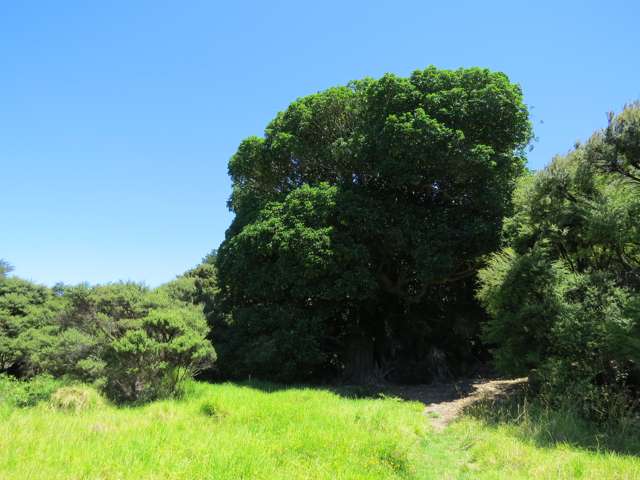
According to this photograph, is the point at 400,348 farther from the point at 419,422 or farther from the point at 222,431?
→ the point at 222,431

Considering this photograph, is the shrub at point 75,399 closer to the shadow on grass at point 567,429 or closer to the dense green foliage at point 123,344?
the dense green foliage at point 123,344

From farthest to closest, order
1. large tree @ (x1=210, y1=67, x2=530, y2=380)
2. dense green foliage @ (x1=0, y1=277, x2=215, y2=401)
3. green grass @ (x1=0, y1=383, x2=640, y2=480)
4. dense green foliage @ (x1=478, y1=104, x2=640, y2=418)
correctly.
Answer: large tree @ (x1=210, y1=67, x2=530, y2=380) < dense green foliage @ (x1=0, y1=277, x2=215, y2=401) < dense green foliage @ (x1=478, y1=104, x2=640, y2=418) < green grass @ (x1=0, y1=383, x2=640, y2=480)

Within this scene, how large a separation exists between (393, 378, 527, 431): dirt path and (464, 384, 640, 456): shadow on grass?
1.31 m

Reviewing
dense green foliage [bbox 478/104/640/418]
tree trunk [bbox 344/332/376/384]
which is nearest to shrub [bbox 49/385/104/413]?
tree trunk [bbox 344/332/376/384]

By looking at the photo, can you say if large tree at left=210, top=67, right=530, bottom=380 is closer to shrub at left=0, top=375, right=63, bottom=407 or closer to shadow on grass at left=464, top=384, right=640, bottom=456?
shadow on grass at left=464, top=384, right=640, bottom=456

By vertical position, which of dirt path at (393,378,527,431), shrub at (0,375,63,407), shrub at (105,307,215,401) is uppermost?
shrub at (105,307,215,401)

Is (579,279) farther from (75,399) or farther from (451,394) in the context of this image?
(75,399)

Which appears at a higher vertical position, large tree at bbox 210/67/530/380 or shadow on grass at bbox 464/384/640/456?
large tree at bbox 210/67/530/380

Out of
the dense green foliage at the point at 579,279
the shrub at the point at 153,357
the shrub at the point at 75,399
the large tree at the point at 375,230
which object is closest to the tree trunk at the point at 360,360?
the large tree at the point at 375,230

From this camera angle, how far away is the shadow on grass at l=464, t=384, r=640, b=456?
7.03 meters

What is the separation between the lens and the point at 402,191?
645 inches

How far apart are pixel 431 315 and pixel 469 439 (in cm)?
1028

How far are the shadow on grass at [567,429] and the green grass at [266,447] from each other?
0.16 metres

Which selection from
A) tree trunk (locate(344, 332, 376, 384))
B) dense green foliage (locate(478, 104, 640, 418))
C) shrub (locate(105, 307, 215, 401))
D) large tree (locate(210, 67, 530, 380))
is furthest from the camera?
tree trunk (locate(344, 332, 376, 384))
